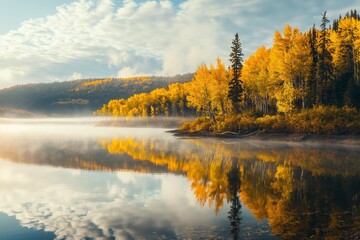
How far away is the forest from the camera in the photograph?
180ft

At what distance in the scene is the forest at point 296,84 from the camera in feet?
180

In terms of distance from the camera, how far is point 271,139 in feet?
186

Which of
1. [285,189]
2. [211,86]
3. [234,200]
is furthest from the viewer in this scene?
[211,86]

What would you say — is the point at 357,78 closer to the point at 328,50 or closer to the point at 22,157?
the point at 328,50

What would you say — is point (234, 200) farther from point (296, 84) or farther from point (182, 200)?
point (296, 84)

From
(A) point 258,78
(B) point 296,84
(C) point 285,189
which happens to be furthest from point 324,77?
(C) point 285,189

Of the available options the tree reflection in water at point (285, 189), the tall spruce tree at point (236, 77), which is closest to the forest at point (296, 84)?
the tall spruce tree at point (236, 77)

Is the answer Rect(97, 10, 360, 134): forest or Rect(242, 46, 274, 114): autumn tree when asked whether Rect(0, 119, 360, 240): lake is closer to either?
Rect(97, 10, 360, 134): forest

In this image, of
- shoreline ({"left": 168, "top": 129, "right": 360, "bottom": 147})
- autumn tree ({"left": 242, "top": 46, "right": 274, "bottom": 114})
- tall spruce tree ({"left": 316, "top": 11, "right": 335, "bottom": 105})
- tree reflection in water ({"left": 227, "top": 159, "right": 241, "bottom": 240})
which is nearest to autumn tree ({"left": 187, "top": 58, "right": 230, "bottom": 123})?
autumn tree ({"left": 242, "top": 46, "right": 274, "bottom": 114})

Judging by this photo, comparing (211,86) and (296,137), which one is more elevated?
(211,86)

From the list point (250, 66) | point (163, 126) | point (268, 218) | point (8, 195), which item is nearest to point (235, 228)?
point (268, 218)

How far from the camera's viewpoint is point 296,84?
65.4m

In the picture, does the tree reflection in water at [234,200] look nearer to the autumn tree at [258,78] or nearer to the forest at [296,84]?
the forest at [296,84]

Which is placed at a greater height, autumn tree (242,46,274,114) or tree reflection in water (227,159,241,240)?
autumn tree (242,46,274,114)
